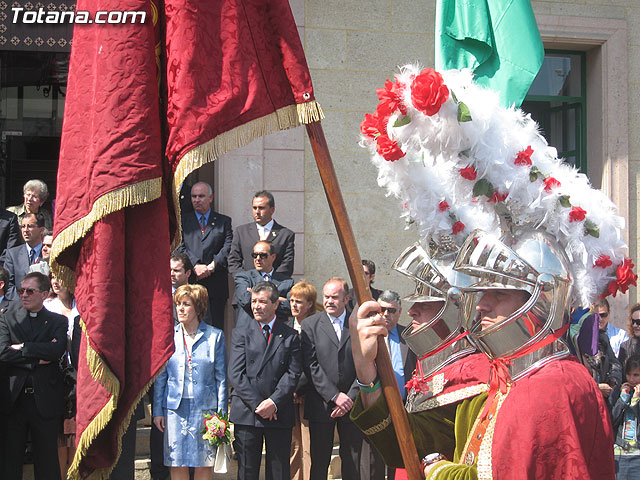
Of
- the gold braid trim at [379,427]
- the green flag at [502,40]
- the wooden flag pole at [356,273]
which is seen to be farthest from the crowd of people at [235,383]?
the wooden flag pole at [356,273]

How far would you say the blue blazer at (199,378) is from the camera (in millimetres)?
6828

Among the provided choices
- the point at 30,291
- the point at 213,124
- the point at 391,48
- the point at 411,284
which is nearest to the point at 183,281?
the point at 30,291

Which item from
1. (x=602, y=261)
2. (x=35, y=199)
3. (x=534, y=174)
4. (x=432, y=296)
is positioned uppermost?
(x=35, y=199)

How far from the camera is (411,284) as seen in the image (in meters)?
9.77

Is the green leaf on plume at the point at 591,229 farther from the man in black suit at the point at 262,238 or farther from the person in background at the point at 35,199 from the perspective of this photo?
the person in background at the point at 35,199

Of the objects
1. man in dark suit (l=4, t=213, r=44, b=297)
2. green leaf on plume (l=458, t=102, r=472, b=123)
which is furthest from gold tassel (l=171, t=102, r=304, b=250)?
man in dark suit (l=4, t=213, r=44, b=297)

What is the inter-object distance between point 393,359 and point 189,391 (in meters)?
1.66

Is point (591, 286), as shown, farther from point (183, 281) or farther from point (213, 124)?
point (183, 281)

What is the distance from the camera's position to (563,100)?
10875 mm

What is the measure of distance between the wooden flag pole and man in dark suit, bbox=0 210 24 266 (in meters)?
5.53

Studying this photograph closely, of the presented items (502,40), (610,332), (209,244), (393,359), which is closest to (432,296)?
(502,40)

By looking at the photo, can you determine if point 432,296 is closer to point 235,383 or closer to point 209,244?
point 235,383

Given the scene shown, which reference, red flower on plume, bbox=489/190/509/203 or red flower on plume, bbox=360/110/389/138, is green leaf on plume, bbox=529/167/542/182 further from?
red flower on plume, bbox=360/110/389/138

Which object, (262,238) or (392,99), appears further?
(262,238)
